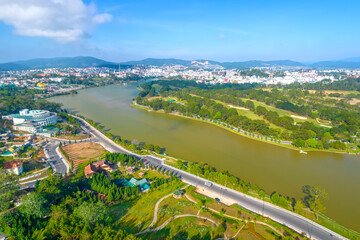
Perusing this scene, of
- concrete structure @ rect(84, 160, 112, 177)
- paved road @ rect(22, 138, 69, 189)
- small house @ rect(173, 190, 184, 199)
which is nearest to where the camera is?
small house @ rect(173, 190, 184, 199)

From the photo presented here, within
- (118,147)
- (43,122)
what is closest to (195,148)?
(118,147)

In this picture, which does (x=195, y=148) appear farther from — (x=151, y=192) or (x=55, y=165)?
(x=55, y=165)

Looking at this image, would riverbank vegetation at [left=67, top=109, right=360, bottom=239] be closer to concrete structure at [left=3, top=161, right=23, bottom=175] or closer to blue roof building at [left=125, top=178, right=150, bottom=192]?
blue roof building at [left=125, top=178, right=150, bottom=192]

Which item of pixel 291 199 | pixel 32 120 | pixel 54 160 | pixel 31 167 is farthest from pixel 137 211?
pixel 32 120

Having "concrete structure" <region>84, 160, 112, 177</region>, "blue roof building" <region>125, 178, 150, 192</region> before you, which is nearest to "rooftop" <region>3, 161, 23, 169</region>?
"concrete structure" <region>84, 160, 112, 177</region>

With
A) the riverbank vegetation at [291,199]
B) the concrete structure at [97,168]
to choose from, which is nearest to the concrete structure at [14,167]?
the concrete structure at [97,168]

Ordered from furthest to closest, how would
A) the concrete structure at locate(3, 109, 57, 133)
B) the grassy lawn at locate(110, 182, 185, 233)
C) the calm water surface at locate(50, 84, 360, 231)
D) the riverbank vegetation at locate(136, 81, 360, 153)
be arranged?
1. the concrete structure at locate(3, 109, 57, 133)
2. the riverbank vegetation at locate(136, 81, 360, 153)
3. the calm water surface at locate(50, 84, 360, 231)
4. the grassy lawn at locate(110, 182, 185, 233)

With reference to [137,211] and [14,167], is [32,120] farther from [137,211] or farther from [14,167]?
[137,211]
